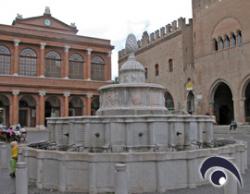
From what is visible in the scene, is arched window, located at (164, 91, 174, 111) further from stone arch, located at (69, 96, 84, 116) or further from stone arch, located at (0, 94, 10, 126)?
stone arch, located at (0, 94, 10, 126)

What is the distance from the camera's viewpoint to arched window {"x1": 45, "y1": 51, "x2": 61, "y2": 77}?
119 feet

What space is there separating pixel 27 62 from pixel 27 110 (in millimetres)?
5291

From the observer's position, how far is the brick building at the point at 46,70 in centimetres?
3353

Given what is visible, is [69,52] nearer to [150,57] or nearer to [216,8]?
[150,57]

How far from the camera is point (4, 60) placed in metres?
33.5

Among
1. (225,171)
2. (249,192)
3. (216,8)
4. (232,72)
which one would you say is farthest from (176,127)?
(216,8)

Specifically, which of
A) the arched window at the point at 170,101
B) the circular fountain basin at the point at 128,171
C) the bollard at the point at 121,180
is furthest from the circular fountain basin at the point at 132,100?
the arched window at the point at 170,101

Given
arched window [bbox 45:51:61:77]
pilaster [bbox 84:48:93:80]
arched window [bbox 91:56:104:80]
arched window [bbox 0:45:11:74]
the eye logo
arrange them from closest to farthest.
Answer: the eye logo < arched window [bbox 0:45:11:74] < arched window [bbox 45:51:61:77] < pilaster [bbox 84:48:93:80] < arched window [bbox 91:56:104:80]

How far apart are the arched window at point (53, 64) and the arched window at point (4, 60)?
4224mm

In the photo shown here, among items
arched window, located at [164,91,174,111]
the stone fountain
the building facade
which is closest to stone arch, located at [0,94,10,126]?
the building facade

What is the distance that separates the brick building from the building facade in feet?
25.4

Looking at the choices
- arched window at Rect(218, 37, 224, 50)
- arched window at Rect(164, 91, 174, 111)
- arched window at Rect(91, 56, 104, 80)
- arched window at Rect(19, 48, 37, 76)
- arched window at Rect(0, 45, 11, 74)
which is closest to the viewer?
arched window at Rect(218, 37, 224, 50)

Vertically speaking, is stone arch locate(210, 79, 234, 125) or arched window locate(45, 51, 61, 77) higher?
arched window locate(45, 51, 61, 77)

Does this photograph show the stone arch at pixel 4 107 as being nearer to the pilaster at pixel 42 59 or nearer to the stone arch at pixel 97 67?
the pilaster at pixel 42 59
